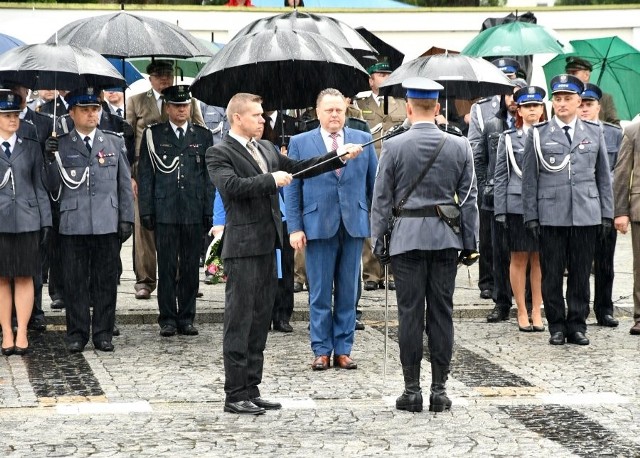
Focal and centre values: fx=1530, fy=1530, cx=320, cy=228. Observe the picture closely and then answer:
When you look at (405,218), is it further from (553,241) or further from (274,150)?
(553,241)

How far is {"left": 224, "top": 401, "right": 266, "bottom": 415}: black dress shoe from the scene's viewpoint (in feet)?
30.6

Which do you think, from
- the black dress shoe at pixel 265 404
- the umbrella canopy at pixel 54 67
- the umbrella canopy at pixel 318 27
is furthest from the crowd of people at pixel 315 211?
the umbrella canopy at pixel 318 27

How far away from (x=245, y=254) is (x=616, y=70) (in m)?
8.64

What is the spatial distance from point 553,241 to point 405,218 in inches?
131

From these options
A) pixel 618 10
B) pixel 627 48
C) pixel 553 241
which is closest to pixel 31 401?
pixel 553 241

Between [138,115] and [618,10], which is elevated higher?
[618,10]

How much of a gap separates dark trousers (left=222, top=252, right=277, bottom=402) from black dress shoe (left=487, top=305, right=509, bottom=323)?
459 centimetres

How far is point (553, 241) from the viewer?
12.6 meters

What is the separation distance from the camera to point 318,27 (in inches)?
528

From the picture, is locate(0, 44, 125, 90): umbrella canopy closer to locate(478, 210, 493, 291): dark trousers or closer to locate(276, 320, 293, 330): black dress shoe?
locate(276, 320, 293, 330): black dress shoe

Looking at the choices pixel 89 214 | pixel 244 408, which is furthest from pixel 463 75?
pixel 244 408

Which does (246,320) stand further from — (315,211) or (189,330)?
(189,330)

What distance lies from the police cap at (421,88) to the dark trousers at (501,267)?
4.32m

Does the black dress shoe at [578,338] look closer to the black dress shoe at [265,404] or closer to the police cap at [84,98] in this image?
the black dress shoe at [265,404]
